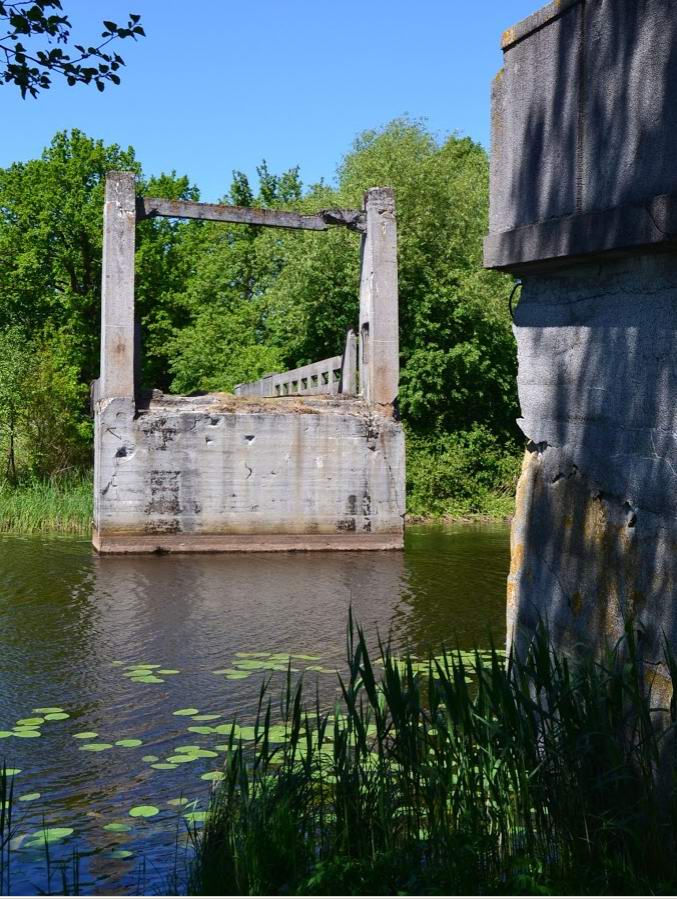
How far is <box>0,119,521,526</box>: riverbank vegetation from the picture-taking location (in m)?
25.6

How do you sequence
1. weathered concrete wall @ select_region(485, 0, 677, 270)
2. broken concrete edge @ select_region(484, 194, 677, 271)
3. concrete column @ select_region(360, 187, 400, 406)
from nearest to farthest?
broken concrete edge @ select_region(484, 194, 677, 271), weathered concrete wall @ select_region(485, 0, 677, 270), concrete column @ select_region(360, 187, 400, 406)

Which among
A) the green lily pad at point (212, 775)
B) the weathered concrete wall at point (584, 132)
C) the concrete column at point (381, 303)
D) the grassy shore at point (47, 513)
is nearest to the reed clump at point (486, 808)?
the green lily pad at point (212, 775)

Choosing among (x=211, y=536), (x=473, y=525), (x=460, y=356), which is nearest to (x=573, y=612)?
(x=211, y=536)

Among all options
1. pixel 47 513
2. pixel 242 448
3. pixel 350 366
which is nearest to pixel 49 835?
pixel 242 448

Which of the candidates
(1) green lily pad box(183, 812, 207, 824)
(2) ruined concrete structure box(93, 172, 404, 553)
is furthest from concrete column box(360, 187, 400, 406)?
(1) green lily pad box(183, 812, 207, 824)

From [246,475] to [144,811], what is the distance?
11460 mm

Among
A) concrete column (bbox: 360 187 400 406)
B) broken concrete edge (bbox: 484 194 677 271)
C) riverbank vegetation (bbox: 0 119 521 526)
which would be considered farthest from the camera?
riverbank vegetation (bbox: 0 119 521 526)

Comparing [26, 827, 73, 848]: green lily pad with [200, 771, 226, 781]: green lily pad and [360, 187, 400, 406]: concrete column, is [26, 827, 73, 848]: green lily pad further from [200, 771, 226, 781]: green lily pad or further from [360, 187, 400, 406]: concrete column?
A: [360, 187, 400, 406]: concrete column

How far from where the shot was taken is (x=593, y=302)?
177 inches

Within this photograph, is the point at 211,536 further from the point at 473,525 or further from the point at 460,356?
the point at 460,356

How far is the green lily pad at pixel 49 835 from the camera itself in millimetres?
4569

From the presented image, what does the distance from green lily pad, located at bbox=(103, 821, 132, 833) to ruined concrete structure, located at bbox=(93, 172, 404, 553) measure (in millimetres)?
11114

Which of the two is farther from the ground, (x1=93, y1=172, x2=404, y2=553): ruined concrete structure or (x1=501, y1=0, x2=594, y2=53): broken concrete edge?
(x1=501, y1=0, x2=594, y2=53): broken concrete edge

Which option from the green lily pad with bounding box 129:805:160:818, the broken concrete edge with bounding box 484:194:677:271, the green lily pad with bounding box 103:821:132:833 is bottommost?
the green lily pad with bounding box 103:821:132:833
